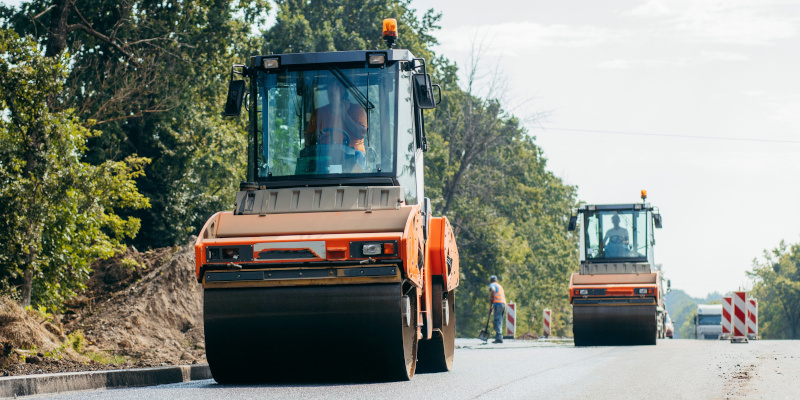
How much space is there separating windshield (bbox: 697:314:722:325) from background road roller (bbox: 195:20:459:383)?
43.7 metres

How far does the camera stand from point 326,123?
9.78 meters

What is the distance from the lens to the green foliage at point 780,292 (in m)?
89.3

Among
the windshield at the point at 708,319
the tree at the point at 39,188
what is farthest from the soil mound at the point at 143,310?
the windshield at the point at 708,319

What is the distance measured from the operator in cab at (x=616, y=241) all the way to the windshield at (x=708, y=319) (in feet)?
98.0

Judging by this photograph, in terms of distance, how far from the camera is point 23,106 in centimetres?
1595

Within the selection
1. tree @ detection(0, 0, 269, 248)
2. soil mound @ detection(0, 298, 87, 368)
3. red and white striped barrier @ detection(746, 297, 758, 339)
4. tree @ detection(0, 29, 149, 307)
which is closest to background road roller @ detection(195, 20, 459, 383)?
soil mound @ detection(0, 298, 87, 368)

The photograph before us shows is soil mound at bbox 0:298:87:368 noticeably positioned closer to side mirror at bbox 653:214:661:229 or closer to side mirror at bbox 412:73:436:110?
side mirror at bbox 412:73:436:110

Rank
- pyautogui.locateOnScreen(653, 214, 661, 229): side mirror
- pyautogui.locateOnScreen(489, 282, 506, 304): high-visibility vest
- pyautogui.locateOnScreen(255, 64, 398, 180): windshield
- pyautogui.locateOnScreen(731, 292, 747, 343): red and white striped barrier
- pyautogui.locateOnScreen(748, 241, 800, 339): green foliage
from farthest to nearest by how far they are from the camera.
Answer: pyautogui.locateOnScreen(748, 241, 800, 339): green foliage < pyautogui.locateOnScreen(653, 214, 661, 229): side mirror < pyautogui.locateOnScreen(731, 292, 747, 343): red and white striped barrier < pyautogui.locateOnScreen(489, 282, 506, 304): high-visibility vest < pyautogui.locateOnScreen(255, 64, 398, 180): windshield

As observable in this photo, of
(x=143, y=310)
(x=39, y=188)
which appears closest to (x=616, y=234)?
(x=143, y=310)

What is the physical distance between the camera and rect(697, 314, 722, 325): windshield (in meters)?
51.3

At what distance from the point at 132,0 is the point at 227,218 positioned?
701 inches

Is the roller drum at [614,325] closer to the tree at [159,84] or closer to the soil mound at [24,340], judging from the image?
the soil mound at [24,340]

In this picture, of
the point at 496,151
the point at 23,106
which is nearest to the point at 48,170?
the point at 23,106

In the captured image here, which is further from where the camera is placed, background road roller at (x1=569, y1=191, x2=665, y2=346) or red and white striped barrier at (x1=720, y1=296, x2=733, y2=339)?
red and white striped barrier at (x1=720, y1=296, x2=733, y2=339)
